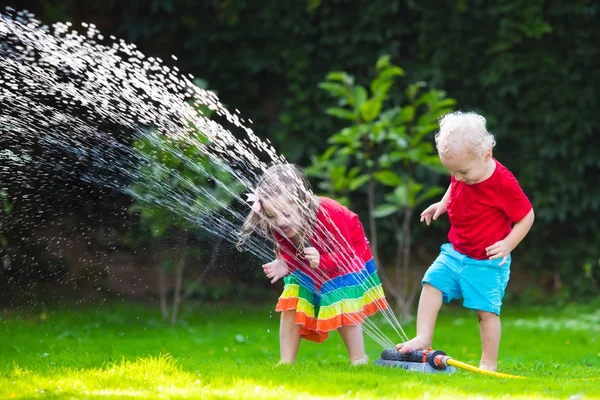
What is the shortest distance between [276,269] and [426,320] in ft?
2.39

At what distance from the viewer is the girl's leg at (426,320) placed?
3805 millimetres

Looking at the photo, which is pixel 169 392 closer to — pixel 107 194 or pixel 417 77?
pixel 107 194

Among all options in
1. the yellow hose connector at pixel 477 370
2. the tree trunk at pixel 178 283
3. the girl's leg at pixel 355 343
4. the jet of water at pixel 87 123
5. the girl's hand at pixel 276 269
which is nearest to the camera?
the yellow hose connector at pixel 477 370

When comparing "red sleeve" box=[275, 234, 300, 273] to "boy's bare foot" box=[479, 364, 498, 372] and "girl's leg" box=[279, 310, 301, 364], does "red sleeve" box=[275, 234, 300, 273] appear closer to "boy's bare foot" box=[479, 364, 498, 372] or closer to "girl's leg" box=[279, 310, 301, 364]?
"girl's leg" box=[279, 310, 301, 364]

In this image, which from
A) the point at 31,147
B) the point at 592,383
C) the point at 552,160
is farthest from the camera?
the point at 552,160

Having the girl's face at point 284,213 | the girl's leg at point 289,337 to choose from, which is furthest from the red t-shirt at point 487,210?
the girl's leg at point 289,337

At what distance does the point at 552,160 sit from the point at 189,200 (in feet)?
11.1

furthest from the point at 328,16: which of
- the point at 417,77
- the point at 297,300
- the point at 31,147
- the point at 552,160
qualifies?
the point at 297,300

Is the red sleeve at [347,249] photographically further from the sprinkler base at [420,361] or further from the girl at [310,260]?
the sprinkler base at [420,361]

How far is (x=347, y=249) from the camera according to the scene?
13.2ft

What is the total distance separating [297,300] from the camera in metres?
3.97

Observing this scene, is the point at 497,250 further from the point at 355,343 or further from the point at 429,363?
the point at 355,343

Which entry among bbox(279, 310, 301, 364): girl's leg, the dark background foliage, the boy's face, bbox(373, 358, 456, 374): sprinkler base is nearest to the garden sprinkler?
bbox(373, 358, 456, 374): sprinkler base

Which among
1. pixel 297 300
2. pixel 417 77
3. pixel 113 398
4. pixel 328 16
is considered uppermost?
pixel 328 16
